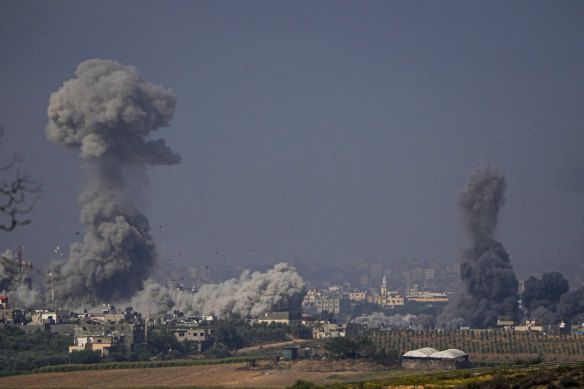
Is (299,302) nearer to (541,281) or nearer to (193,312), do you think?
(193,312)

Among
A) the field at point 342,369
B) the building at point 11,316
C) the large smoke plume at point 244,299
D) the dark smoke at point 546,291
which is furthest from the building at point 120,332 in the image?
the dark smoke at point 546,291

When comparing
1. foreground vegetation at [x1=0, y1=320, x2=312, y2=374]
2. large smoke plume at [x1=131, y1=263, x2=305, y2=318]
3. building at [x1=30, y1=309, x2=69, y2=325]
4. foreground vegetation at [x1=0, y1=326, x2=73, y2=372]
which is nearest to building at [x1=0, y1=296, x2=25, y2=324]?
building at [x1=30, y1=309, x2=69, y2=325]

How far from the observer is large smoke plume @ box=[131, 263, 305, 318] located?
146m

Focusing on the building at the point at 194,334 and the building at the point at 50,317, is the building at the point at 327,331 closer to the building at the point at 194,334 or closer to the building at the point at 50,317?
the building at the point at 194,334

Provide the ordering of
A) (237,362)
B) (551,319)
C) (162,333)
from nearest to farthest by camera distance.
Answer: (237,362) < (162,333) < (551,319)

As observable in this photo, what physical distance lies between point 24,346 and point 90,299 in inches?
1262

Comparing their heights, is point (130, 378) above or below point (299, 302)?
below

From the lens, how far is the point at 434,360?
295ft

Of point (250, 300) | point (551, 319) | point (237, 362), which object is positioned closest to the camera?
point (237, 362)

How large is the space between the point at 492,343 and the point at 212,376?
132 ft

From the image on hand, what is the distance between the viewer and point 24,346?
108125mm

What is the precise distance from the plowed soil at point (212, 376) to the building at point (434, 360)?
10.5ft

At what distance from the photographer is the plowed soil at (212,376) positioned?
262 feet

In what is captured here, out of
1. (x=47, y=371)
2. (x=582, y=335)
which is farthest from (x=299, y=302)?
(x=47, y=371)
